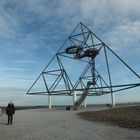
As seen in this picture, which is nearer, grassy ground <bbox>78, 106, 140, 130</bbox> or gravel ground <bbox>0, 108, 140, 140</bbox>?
gravel ground <bbox>0, 108, 140, 140</bbox>

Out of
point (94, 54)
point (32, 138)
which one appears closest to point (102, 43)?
point (94, 54)

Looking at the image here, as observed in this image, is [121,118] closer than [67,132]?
No

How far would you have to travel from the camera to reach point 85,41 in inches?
2372

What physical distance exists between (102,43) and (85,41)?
16.1ft

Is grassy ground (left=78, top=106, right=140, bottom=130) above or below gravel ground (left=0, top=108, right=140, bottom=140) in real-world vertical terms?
above

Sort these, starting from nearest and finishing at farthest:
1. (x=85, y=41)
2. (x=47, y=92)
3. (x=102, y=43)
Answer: (x=102, y=43) < (x=85, y=41) < (x=47, y=92)

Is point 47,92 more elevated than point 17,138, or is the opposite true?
point 47,92

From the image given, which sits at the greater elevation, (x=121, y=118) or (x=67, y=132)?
(x=121, y=118)

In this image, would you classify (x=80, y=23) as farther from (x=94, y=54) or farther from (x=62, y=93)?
(x=62, y=93)

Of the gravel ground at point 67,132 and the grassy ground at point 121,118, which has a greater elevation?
the grassy ground at point 121,118

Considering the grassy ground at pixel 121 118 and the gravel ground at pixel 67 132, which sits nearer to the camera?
the gravel ground at pixel 67 132

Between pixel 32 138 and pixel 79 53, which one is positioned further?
pixel 79 53

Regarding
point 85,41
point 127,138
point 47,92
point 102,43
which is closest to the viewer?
point 127,138

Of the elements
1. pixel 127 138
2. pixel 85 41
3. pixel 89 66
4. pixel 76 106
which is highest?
pixel 85 41
